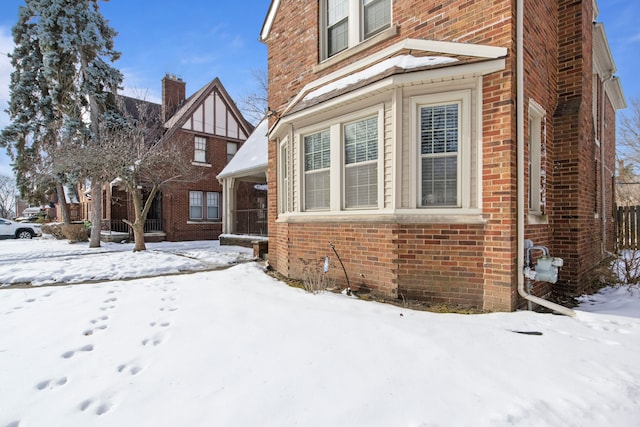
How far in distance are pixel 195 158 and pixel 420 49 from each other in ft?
48.3

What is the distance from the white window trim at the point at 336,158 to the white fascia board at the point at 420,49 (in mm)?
922

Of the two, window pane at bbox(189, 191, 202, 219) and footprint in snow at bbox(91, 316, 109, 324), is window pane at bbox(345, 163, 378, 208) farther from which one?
window pane at bbox(189, 191, 202, 219)

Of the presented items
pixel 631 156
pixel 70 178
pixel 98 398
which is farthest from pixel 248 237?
pixel 631 156

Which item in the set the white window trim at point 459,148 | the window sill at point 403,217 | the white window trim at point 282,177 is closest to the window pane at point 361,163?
the window sill at point 403,217

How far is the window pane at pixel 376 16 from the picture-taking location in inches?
214

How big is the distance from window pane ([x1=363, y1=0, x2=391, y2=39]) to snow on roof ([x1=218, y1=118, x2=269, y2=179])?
6717 millimetres

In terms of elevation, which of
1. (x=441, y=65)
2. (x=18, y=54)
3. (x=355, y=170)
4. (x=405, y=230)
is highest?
(x=18, y=54)

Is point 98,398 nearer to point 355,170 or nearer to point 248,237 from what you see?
point 355,170

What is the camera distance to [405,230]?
182 inches

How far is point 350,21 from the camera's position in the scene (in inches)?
228

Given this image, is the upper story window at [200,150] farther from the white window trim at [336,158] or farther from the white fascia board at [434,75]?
the white fascia board at [434,75]

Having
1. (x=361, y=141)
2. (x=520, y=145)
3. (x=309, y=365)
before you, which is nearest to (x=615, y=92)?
(x=520, y=145)

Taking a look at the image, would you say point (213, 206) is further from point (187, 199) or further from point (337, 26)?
point (337, 26)

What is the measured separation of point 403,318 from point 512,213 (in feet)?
6.34
